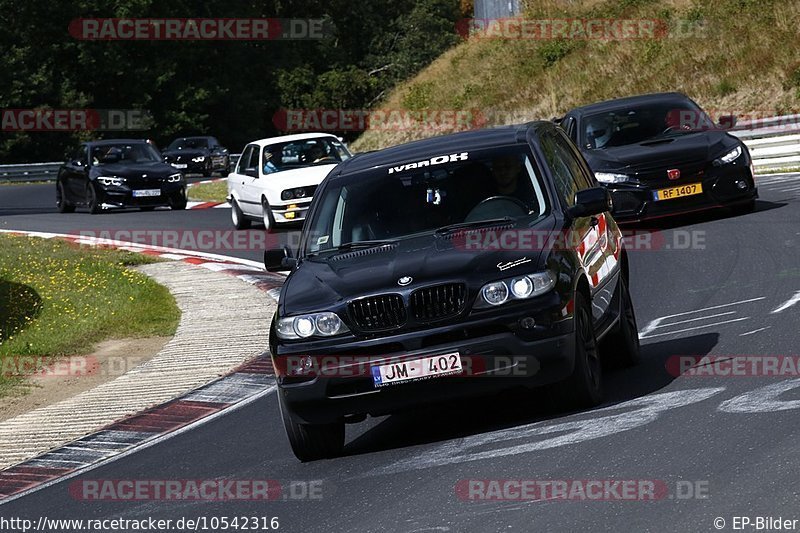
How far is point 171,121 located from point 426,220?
61.0 meters

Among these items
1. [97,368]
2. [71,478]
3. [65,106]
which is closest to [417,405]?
[71,478]

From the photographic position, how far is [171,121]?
6812 cm

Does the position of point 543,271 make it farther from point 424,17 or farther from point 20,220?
point 424,17

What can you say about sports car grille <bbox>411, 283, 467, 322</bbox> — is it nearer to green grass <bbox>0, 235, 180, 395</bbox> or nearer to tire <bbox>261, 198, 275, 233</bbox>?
green grass <bbox>0, 235, 180, 395</bbox>

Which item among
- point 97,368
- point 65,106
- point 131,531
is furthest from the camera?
point 65,106

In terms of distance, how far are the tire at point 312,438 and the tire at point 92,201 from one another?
22114mm

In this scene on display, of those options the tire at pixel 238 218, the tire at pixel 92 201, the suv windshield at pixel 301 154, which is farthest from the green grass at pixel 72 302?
the tire at pixel 92 201

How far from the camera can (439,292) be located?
749 cm

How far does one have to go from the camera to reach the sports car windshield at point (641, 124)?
723 inches

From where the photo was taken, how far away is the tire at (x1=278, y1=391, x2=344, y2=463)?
7.82 m

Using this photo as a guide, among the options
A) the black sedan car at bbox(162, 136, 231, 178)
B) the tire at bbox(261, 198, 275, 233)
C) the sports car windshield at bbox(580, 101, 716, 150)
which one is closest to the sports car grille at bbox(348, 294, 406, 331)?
the sports car windshield at bbox(580, 101, 716, 150)

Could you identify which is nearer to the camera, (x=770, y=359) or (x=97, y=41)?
(x=770, y=359)

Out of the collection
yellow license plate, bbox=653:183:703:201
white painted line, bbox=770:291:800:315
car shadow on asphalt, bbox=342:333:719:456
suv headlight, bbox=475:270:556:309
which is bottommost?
car shadow on asphalt, bbox=342:333:719:456

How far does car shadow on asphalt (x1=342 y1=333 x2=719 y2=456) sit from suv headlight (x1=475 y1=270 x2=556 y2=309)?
0.68 metres
